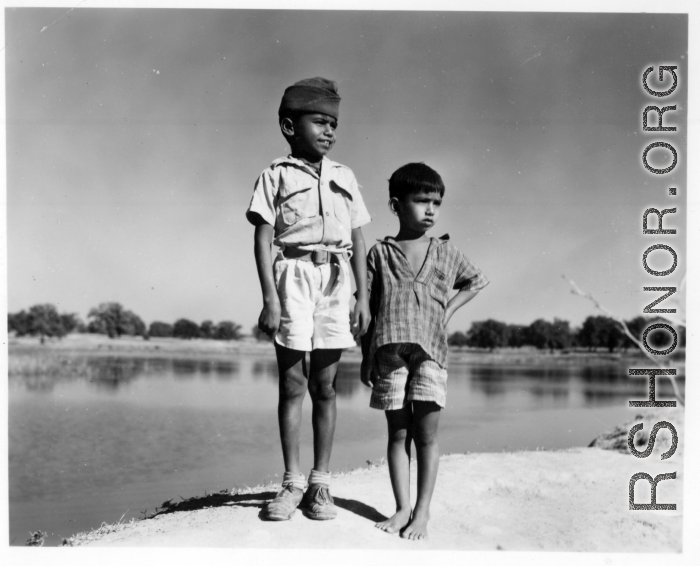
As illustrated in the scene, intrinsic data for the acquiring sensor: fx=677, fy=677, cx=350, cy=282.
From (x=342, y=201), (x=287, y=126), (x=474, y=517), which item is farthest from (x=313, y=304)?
(x=474, y=517)

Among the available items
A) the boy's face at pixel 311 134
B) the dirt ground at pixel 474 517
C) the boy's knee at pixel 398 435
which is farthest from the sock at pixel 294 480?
the boy's face at pixel 311 134

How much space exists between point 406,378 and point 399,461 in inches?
14.5

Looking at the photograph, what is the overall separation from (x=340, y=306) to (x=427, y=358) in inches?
17.8

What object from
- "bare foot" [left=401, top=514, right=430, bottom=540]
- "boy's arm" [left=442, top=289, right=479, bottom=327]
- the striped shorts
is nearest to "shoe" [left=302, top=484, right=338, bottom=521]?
"bare foot" [left=401, top=514, right=430, bottom=540]

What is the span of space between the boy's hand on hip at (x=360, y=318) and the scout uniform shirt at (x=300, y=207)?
Answer: 0.89ft

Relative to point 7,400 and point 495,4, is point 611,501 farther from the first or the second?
point 7,400

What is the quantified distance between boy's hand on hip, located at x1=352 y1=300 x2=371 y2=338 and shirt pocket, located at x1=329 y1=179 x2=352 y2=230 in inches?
14.6

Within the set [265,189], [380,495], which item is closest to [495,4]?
[265,189]

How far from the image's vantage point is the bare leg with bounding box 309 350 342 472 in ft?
10.0

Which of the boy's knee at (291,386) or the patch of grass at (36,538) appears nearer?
the boy's knee at (291,386)

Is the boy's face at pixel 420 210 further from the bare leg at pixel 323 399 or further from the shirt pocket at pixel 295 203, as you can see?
the bare leg at pixel 323 399

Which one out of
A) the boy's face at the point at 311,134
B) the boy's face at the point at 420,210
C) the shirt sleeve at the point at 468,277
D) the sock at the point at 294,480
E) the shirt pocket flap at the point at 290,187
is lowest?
the sock at the point at 294,480

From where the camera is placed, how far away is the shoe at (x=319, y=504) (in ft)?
9.91

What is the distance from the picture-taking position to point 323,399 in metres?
3.06
